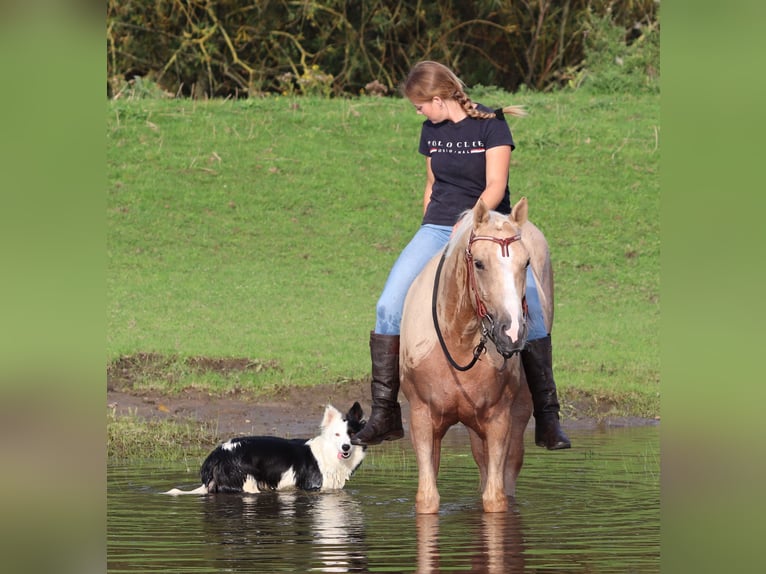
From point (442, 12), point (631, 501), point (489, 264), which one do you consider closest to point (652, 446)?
point (631, 501)

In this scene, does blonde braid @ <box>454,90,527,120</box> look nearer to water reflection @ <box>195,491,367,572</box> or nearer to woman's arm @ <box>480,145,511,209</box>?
woman's arm @ <box>480,145,511,209</box>

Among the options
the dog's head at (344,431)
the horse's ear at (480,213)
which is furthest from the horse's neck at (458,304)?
the dog's head at (344,431)

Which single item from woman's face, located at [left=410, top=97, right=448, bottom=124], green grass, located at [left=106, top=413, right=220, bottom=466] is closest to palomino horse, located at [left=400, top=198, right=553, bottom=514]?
woman's face, located at [left=410, top=97, right=448, bottom=124]

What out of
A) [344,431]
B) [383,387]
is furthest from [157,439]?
[383,387]

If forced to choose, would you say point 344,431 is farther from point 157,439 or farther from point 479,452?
point 157,439

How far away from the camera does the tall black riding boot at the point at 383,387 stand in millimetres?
7828

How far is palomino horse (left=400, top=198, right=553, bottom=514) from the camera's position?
253 inches

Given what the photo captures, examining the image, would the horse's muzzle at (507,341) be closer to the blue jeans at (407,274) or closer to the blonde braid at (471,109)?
the blue jeans at (407,274)

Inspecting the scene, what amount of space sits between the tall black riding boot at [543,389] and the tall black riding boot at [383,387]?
785 mm

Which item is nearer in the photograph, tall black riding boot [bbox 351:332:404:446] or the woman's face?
the woman's face

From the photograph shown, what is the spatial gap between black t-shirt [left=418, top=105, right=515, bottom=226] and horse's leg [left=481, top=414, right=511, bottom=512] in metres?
1.24

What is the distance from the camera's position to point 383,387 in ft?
25.9
